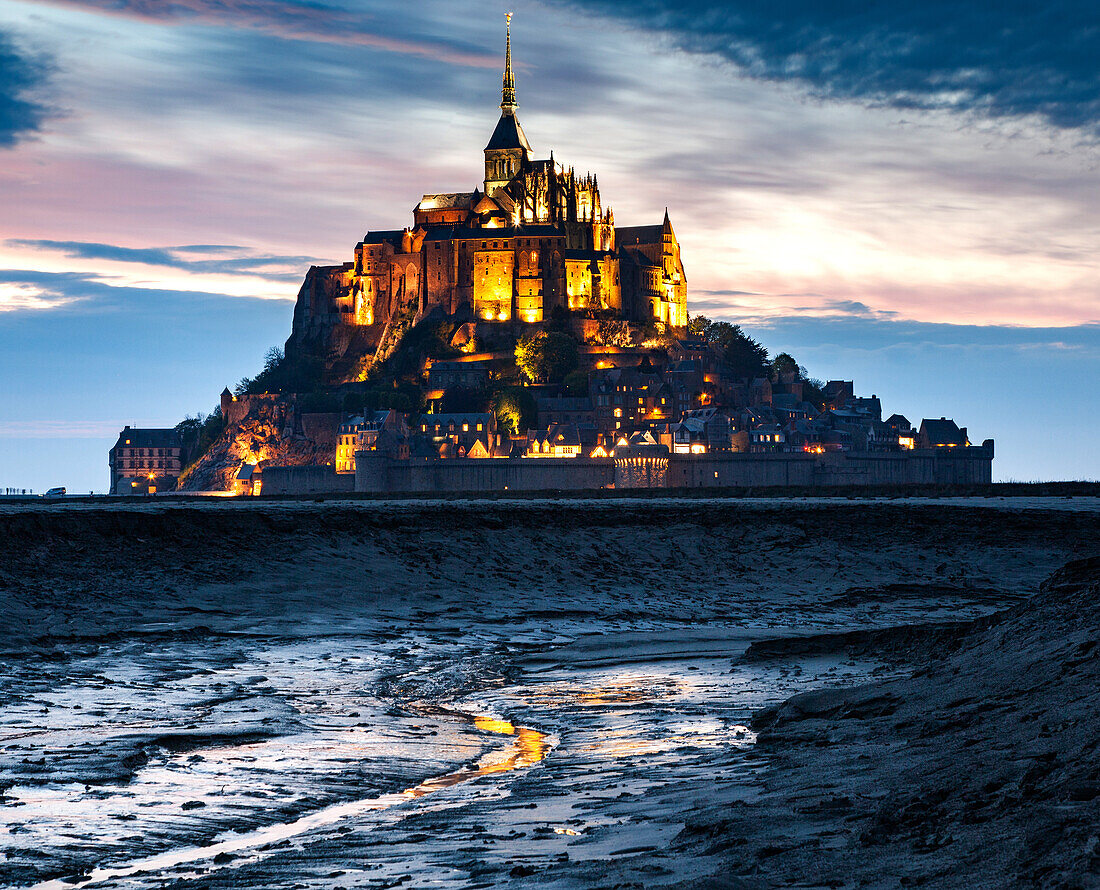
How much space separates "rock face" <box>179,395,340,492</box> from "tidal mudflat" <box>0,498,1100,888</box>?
10520 cm

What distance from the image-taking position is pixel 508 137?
174125mm

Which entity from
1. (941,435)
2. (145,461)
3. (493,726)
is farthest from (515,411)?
(493,726)

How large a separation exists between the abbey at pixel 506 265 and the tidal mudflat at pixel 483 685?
116 m

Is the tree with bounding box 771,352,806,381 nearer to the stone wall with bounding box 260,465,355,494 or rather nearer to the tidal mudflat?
the stone wall with bounding box 260,465,355,494

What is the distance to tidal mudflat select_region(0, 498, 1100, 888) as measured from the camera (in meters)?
9.40

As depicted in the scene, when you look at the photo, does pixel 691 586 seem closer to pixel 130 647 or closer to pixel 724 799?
pixel 130 647

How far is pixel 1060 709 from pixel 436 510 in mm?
28063

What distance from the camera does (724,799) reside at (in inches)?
414

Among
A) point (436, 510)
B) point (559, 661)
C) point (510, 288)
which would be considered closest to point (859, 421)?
point (510, 288)

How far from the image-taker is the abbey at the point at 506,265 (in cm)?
15350

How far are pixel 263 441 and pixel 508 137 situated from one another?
56846 mm

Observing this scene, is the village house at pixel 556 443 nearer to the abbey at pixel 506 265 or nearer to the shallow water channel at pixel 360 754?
the abbey at pixel 506 265

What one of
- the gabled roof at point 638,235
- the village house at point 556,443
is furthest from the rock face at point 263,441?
the gabled roof at point 638,235

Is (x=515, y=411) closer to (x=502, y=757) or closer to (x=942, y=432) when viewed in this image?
(x=942, y=432)
